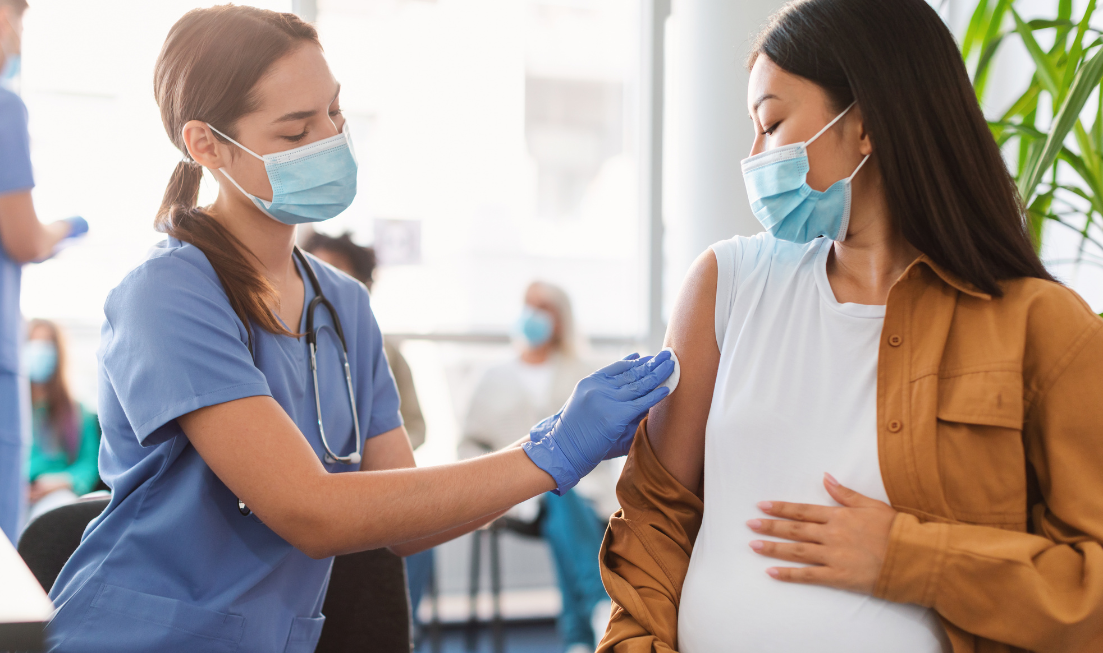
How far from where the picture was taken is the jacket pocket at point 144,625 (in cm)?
100

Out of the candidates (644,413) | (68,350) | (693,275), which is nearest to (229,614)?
(644,413)

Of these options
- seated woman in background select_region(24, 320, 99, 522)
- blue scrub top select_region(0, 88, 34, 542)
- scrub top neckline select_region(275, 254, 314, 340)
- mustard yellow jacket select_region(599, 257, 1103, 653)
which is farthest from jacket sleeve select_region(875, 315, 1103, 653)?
seated woman in background select_region(24, 320, 99, 522)

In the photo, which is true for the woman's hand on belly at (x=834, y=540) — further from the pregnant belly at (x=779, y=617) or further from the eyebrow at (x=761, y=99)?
the eyebrow at (x=761, y=99)

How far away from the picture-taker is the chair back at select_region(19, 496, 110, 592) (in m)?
1.11

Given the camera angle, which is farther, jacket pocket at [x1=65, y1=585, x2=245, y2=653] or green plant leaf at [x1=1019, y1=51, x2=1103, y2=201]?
green plant leaf at [x1=1019, y1=51, x2=1103, y2=201]

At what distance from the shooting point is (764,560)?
0.99 m

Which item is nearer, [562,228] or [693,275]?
[693,275]

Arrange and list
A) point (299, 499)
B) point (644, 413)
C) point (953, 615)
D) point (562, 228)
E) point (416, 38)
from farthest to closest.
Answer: point (562, 228) < point (416, 38) < point (644, 413) < point (299, 499) < point (953, 615)

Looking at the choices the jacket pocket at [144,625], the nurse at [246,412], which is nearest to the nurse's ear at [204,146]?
the nurse at [246,412]

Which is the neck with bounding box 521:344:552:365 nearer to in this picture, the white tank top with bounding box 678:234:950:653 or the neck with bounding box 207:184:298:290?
the neck with bounding box 207:184:298:290

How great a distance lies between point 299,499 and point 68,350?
2.52 m

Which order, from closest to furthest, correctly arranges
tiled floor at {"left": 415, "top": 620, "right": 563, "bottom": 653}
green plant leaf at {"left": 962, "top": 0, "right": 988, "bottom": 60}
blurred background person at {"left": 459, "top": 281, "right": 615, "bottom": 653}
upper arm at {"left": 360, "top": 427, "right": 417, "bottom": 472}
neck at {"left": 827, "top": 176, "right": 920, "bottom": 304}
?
neck at {"left": 827, "top": 176, "right": 920, "bottom": 304} → upper arm at {"left": 360, "top": 427, "right": 417, "bottom": 472} → green plant leaf at {"left": 962, "top": 0, "right": 988, "bottom": 60} → blurred background person at {"left": 459, "top": 281, "right": 615, "bottom": 653} → tiled floor at {"left": 415, "top": 620, "right": 563, "bottom": 653}

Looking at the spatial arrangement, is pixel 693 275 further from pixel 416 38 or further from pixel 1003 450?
pixel 416 38

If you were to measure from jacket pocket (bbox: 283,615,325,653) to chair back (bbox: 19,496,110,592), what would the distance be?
33 cm
